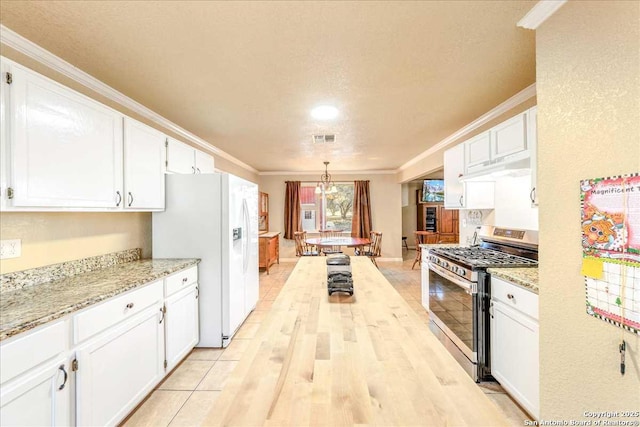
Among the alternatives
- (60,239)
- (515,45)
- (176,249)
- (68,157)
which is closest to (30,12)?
(68,157)

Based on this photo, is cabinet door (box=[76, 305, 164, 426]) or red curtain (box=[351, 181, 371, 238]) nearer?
cabinet door (box=[76, 305, 164, 426])

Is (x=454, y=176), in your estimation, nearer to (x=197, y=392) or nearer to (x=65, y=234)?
(x=197, y=392)

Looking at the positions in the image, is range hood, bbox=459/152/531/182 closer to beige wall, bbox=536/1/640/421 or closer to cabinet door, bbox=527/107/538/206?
cabinet door, bbox=527/107/538/206

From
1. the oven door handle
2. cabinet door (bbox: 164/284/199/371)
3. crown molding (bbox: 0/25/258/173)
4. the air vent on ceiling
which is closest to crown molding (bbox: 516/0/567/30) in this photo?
the oven door handle

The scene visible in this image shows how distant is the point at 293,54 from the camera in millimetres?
1826

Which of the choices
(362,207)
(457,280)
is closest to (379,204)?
(362,207)

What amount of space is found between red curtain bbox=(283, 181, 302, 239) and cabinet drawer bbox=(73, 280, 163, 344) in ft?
17.5

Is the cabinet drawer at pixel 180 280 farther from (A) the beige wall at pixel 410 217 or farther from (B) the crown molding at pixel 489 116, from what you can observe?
(A) the beige wall at pixel 410 217

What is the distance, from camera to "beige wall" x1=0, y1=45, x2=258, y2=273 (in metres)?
1.72

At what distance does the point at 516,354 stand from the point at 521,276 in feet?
1.67

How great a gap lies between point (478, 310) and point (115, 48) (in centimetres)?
310

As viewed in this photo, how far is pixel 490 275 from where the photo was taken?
2129 mm

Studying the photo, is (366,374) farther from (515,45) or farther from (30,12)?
(30,12)

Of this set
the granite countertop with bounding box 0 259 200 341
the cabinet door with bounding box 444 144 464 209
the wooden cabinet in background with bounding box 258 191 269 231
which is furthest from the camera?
the wooden cabinet in background with bounding box 258 191 269 231
